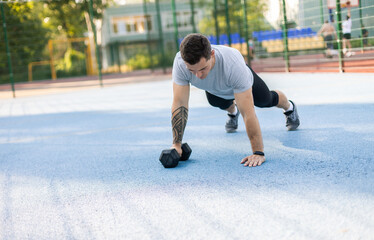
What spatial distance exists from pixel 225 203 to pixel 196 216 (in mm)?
219

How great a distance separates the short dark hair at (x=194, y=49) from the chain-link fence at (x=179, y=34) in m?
6.72

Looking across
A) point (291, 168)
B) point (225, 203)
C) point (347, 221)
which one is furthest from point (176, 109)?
point (347, 221)

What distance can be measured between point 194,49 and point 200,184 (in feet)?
2.69

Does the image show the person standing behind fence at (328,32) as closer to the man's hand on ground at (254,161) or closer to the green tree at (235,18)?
the green tree at (235,18)

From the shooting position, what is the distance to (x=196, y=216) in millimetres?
2121

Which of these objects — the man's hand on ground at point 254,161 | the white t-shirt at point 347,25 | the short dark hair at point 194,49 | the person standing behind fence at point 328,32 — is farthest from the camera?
the person standing behind fence at point 328,32

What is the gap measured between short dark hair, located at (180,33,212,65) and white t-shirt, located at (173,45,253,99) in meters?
0.30

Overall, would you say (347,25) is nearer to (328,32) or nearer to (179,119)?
(328,32)

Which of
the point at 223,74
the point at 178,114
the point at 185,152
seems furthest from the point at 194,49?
the point at 185,152

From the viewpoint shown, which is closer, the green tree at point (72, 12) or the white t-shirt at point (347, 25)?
the white t-shirt at point (347, 25)

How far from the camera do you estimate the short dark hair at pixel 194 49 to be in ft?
8.87

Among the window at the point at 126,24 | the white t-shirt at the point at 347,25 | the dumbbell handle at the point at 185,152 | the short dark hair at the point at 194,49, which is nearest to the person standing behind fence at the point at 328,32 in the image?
the white t-shirt at the point at 347,25

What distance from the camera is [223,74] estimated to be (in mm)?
3072

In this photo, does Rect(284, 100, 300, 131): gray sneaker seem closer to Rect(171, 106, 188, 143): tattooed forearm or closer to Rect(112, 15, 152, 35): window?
Rect(171, 106, 188, 143): tattooed forearm
